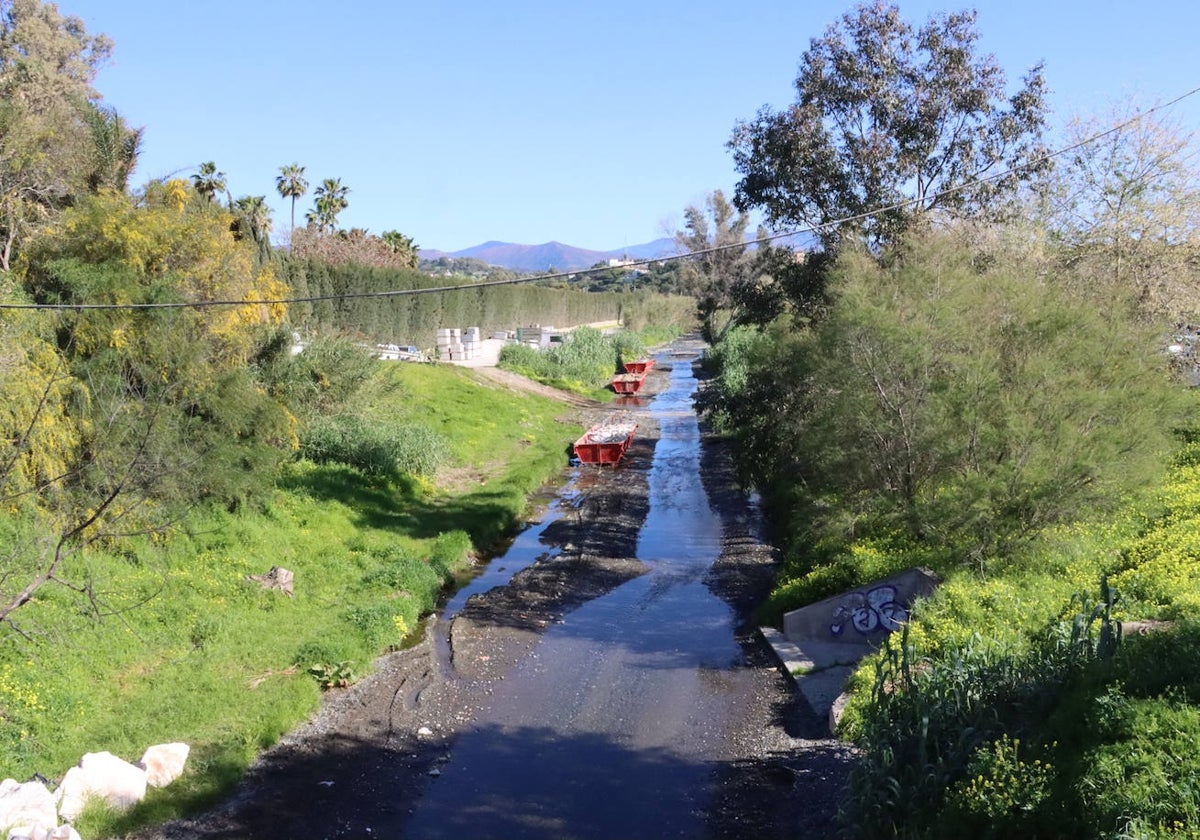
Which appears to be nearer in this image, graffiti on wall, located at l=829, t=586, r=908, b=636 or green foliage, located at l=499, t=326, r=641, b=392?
graffiti on wall, located at l=829, t=586, r=908, b=636

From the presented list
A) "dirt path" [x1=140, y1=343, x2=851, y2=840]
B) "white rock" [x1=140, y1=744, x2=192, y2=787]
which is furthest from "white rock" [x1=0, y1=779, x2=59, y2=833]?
"white rock" [x1=140, y1=744, x2=192, y2=787]

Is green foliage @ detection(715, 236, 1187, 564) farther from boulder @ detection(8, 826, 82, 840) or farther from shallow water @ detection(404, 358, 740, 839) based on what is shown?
boulder @ detection(8, 826, 82, 840)

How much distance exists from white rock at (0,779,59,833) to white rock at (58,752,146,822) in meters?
0.31

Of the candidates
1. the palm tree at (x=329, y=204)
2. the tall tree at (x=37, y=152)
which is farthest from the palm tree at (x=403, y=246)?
the tall tree at (x=37, y=152)

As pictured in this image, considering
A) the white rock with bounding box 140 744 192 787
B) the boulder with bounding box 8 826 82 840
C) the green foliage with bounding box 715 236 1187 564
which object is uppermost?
the green foliage with bounding box 715 236 1187 564

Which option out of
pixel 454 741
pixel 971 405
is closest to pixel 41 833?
pixel 454 741

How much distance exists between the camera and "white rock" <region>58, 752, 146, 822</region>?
32.5ft

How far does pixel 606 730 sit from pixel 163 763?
5393mm

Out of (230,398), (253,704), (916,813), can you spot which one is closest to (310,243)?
(230,398)

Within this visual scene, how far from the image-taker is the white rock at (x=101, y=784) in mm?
9906

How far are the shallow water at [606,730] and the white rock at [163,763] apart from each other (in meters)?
2.72

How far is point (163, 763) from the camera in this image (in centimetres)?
1096

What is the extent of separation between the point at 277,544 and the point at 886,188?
14629 millimetres

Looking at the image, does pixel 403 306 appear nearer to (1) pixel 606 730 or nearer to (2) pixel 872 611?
(2) pixel 872 611
